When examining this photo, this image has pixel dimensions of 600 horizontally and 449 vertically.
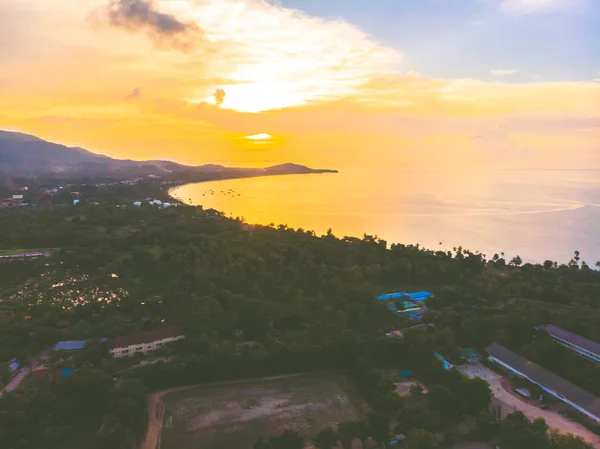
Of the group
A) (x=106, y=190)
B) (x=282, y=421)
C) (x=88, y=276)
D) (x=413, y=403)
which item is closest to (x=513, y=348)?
(x=413, y=403)

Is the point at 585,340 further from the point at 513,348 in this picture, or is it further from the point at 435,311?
the point at 435,311

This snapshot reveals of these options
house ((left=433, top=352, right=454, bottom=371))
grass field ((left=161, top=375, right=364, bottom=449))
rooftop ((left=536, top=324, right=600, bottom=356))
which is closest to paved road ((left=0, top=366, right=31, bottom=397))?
grass field ((left=161, top=375, right=364, bottom=449))

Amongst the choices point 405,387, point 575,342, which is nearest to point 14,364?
point 405,387

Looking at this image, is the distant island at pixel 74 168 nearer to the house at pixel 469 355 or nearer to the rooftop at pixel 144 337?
the rooftop at pixel 144 337

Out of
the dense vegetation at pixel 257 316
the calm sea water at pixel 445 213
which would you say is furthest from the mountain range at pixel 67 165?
the dense vegetation at pixel 257 316

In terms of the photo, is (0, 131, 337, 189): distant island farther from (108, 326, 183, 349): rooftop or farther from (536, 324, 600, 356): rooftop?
(536, 324, 600, 356): rooftop

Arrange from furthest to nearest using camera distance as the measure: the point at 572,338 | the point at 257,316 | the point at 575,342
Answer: the point at 257,316, the point at 572,338, the point at 575,342

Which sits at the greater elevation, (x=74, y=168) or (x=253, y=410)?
(x=74, y=168)

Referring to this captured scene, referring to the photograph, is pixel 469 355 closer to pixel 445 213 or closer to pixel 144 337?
pixel 144 337
